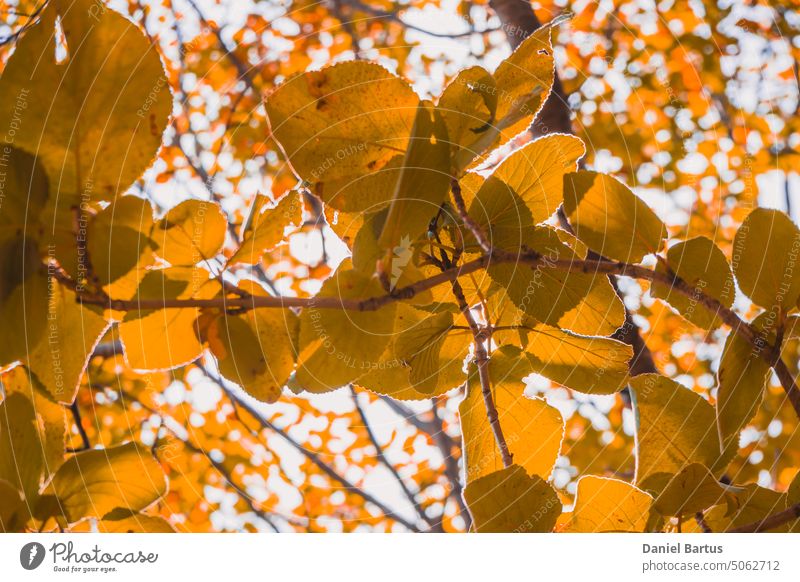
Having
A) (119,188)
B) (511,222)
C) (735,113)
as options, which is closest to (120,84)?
(119,188)

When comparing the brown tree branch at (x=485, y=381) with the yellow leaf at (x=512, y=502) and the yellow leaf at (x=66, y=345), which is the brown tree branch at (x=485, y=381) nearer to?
the yellow leaf at (x=512, y=502)

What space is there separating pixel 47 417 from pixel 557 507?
0.18 metres

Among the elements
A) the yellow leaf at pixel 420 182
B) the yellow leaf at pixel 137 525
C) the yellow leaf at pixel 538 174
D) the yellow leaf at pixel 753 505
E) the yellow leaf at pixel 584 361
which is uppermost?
the yellow leaf at pixel 538 174

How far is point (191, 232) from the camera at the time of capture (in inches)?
9.2

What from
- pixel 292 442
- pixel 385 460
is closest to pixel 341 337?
pixel 292 442

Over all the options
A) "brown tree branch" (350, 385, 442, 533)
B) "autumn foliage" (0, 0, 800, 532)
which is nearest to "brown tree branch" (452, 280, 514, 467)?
"autumn foliage" (0, 0, 800, 532)

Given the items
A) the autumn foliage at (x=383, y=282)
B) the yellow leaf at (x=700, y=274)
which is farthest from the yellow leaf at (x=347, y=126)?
the yellow leaf at (x=700, y=274)

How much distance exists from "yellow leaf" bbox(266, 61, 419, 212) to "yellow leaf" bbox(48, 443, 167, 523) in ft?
0.38

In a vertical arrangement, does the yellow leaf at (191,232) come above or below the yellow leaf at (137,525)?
above

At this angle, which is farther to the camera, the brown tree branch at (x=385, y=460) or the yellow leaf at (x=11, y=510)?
the brown tree branch at (x=385, y=460)

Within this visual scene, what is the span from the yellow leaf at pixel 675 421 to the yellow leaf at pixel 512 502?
0.06 metres

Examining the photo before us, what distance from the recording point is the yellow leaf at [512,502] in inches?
8.3

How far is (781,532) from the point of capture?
0.25 metres

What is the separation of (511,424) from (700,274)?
9 cm
